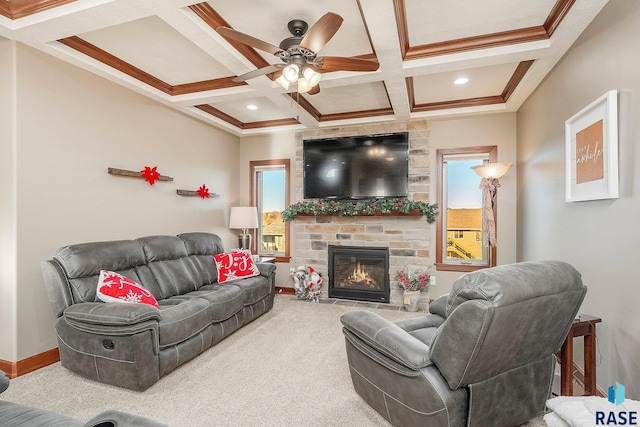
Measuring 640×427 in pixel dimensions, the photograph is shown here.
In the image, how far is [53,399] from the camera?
2258 millimetres

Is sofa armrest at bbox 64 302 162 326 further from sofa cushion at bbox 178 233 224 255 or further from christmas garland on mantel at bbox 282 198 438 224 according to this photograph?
christmas garland on mantel at bbox 282 198 438 224

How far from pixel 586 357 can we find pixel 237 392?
233cm

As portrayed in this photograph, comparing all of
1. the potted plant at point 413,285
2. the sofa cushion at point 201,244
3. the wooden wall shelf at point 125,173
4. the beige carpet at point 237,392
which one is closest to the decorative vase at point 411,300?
the potted plant at point 413,285

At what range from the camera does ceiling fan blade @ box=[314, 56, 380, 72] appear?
2459 millimetres

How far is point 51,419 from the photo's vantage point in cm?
119

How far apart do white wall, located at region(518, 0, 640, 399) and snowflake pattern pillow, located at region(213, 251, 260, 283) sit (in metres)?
3.27

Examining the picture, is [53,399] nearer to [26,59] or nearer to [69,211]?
[69,211]

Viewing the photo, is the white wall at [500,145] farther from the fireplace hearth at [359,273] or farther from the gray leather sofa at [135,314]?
the gray leather sofa at [135,314]

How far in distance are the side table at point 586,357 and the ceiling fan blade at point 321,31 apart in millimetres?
2336

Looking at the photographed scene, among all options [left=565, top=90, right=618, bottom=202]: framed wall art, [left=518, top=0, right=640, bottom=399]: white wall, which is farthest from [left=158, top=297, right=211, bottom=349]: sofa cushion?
[left=565, top=90, right=618, bottom=202]: framed wall art

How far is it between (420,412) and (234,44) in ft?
Answer: 9.63

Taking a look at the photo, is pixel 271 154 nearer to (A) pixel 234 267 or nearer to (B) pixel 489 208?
(A) pixel 234 267

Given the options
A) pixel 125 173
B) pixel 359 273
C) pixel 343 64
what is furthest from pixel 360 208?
pixel 125 173

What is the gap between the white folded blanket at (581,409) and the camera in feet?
4.46
